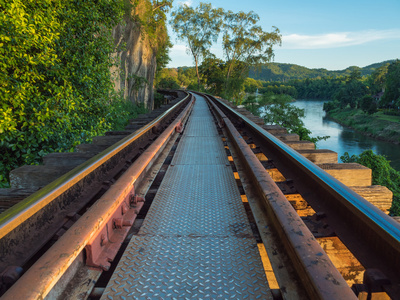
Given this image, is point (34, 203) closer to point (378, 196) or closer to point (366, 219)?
point (366, 219)

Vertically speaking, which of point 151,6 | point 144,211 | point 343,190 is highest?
point 151,6

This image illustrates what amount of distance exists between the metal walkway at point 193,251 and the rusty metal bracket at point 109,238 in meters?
0.09

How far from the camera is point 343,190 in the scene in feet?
5.21

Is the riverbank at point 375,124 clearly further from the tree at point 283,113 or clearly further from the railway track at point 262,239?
the railway track at point 262,239

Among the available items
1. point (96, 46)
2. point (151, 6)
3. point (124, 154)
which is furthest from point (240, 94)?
point (124, 154)

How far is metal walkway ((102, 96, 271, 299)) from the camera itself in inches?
52.9

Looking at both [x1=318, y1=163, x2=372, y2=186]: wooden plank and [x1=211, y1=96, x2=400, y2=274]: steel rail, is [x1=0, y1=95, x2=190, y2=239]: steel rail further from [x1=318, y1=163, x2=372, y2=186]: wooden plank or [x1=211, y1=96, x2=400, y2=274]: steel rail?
[x1=318, y1=163, x2=372, y2=186]: wooden plank

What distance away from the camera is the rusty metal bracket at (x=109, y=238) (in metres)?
1.38

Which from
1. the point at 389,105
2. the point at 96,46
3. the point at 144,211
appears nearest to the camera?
the point at 144,211

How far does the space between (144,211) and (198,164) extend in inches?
57.3

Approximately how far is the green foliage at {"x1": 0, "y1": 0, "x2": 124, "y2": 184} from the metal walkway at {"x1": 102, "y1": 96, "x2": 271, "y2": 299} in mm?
3451

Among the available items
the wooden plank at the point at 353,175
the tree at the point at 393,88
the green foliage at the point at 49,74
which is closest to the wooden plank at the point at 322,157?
the wooden plank at the point at 353,175

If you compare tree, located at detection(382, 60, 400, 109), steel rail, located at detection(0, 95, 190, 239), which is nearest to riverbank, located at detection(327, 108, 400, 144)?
tree, located at detection(382, 60, 400, 109)

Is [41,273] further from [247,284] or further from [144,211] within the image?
[144,211]
